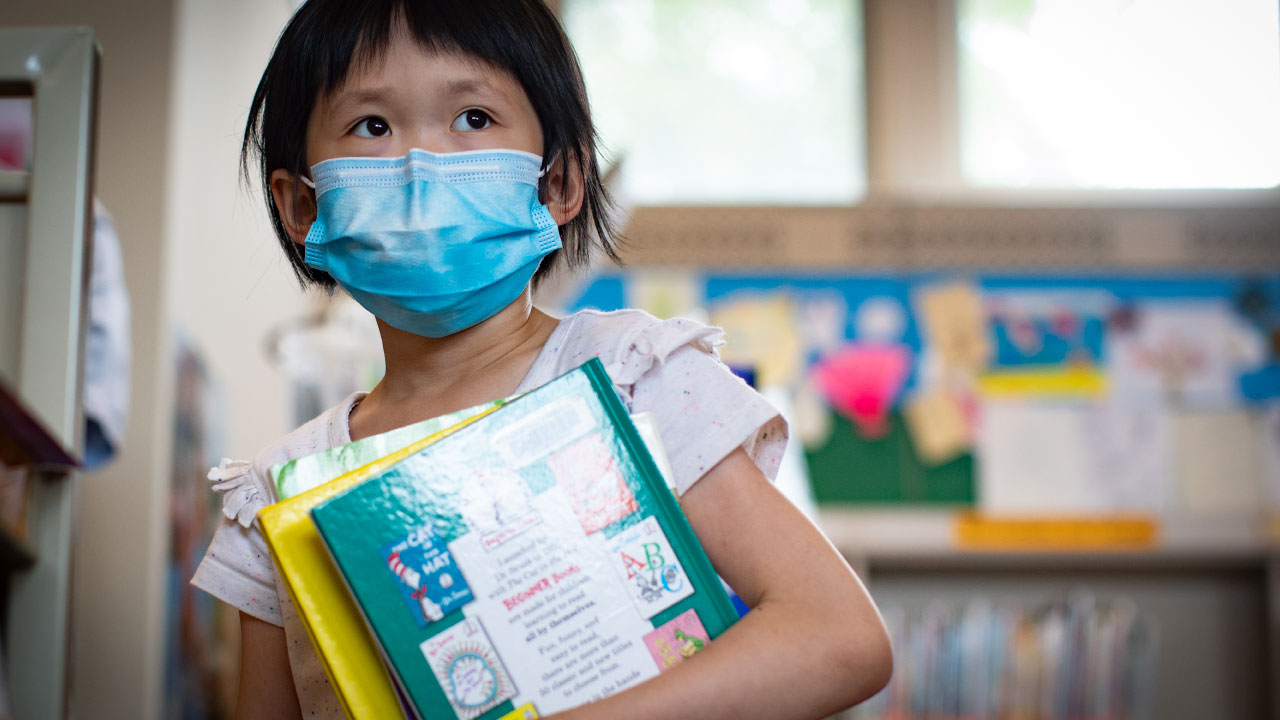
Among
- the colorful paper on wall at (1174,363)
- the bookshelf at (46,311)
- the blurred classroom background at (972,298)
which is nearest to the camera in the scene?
the bookshelf at (46,311)

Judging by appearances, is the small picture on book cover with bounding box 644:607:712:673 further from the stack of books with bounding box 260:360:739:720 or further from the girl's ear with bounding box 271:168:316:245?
the girl's ear with bounding box 271:168:316:245

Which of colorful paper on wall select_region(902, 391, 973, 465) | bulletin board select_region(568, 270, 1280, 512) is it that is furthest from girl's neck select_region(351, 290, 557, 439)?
colorful paper on wall select_region(902, 391, 973, 465)

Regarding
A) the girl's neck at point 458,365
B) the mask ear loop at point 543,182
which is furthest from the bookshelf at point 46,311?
the mask ear loop at point 543,182

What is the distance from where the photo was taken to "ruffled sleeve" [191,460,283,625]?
2.43 feet

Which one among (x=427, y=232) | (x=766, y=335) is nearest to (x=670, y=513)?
(x=427, y=232)

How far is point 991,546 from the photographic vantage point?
9.36 feet

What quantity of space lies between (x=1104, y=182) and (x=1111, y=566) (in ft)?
3.60

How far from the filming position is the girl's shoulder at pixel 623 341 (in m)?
0.66

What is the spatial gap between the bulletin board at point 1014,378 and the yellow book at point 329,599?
2360mm

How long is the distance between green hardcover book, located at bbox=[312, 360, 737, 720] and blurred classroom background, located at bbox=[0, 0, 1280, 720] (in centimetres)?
178

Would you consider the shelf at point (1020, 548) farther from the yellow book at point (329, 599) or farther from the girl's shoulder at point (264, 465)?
the yellow book at point (329, 599)

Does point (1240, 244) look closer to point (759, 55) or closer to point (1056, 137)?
point (1056, 137)

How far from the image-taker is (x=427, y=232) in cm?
69

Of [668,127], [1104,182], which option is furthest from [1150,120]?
[668,127]
